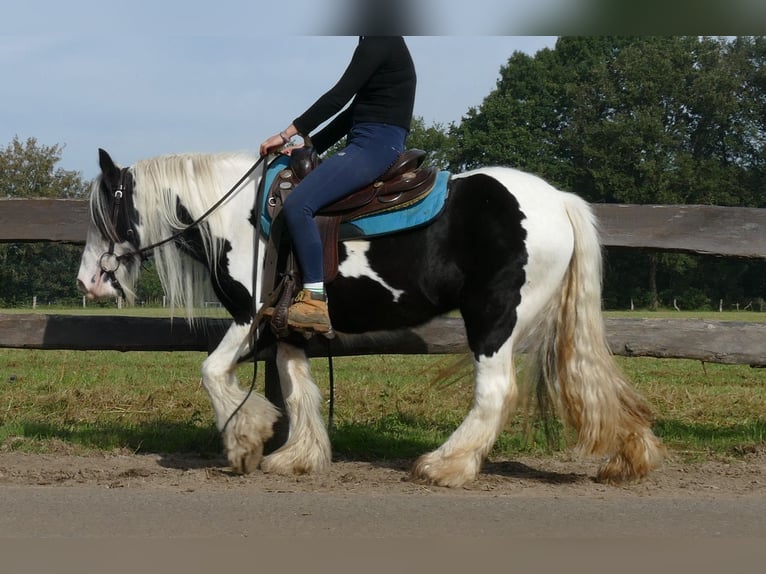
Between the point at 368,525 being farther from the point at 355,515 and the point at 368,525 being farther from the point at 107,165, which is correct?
the point at 107,165

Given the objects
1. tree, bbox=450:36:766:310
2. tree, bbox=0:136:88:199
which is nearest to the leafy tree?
tree, bbox=450:36:766:310

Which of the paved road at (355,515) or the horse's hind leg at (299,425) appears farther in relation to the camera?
the horse's hind leg at (299,425)

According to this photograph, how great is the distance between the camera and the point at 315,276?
5031mm

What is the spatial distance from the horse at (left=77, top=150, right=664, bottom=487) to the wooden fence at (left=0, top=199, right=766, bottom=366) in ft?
2.48

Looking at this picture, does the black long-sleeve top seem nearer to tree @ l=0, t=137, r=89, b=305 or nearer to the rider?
the rider

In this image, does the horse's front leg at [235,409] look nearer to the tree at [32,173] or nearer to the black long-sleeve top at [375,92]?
the black long-sleeve top at [375,92]

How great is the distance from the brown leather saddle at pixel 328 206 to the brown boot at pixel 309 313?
111 mm

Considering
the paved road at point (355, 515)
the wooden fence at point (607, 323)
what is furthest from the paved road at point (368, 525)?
the wooden fence at point (607, 323)

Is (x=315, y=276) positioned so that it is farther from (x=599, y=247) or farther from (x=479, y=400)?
(x=599, y=247)

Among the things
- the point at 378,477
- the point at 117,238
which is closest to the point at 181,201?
the point at 117,238

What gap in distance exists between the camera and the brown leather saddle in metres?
5.12

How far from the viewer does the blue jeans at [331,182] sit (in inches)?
197

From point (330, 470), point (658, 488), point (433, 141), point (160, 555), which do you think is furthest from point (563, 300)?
point (433, 141)

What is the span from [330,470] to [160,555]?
212cm
